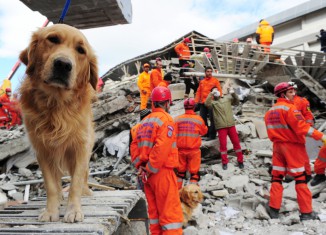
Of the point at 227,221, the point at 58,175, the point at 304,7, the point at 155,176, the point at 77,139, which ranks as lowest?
the point at 227,221

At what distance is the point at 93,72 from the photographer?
323 centimetres

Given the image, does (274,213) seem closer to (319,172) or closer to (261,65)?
(319,172)

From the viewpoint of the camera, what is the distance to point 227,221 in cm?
586

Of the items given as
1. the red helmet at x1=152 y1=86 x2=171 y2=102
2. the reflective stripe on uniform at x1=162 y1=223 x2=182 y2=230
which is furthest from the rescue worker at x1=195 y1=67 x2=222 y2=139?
the reflective stripe on uniform at x1=162 y1=223 x2=182 y2=230

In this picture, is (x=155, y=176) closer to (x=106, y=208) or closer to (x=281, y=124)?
(x=106, y=208)

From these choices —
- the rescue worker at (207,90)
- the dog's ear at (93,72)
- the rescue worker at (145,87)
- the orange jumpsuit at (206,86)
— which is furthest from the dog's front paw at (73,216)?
the rescue worker at (145,87)

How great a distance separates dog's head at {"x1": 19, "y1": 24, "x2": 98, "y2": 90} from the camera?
105 inches

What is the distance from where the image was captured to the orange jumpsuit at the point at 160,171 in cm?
415

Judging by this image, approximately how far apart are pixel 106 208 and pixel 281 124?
3.62 meters

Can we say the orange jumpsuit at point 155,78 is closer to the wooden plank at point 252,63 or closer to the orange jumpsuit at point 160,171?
the wooden plank at point 252,63

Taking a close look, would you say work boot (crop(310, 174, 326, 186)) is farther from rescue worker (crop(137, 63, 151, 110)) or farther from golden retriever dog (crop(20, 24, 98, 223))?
rescue worker (crop(137, 63, 151, 110))

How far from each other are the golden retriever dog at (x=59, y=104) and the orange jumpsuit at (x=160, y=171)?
1.22m

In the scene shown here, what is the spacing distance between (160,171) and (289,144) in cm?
260

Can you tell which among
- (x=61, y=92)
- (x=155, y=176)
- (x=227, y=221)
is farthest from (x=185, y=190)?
(x=61, y=92)
